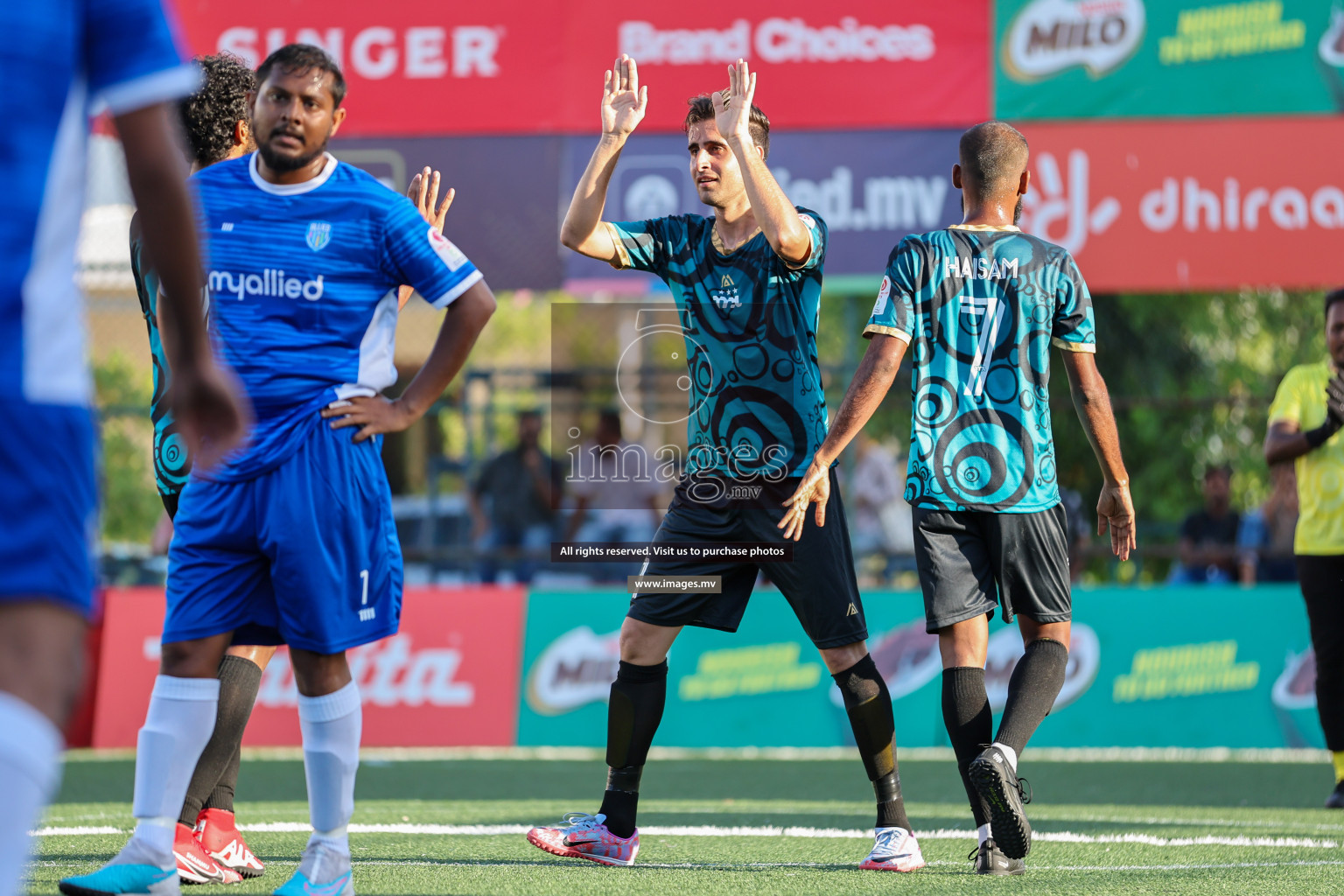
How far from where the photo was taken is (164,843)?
347 centimetres

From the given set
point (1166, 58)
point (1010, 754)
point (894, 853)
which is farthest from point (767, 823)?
point (1166, 58)

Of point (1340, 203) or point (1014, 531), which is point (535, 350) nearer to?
point (1340, 203)

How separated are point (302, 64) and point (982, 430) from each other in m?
2.32

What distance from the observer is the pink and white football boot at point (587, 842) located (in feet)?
15.4

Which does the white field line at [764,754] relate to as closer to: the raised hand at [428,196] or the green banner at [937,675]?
the green banner at [937,675]

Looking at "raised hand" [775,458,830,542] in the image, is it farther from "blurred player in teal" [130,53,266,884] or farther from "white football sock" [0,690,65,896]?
"white football sock" [0,690,65,896]

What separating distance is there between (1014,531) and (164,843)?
2.62 meters

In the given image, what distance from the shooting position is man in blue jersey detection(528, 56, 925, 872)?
475cm

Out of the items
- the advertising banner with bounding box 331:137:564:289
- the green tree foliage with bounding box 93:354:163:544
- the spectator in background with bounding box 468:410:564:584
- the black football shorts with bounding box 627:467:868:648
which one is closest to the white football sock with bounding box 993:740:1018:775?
the black football shorts with bounding box 627:467:868:648

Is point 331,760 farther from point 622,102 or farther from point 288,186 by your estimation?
point 622,102

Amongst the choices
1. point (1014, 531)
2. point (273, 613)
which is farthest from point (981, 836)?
point (273, 613)

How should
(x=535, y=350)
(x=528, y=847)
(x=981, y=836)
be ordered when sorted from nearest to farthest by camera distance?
(x=981, y=836)
(x=528, y=847)
(x=535, y=350)

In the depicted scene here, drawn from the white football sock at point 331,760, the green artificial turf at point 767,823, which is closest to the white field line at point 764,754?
the green artificial turf at point 767,823

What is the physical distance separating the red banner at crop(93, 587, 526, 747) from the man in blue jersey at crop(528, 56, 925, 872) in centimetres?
496
